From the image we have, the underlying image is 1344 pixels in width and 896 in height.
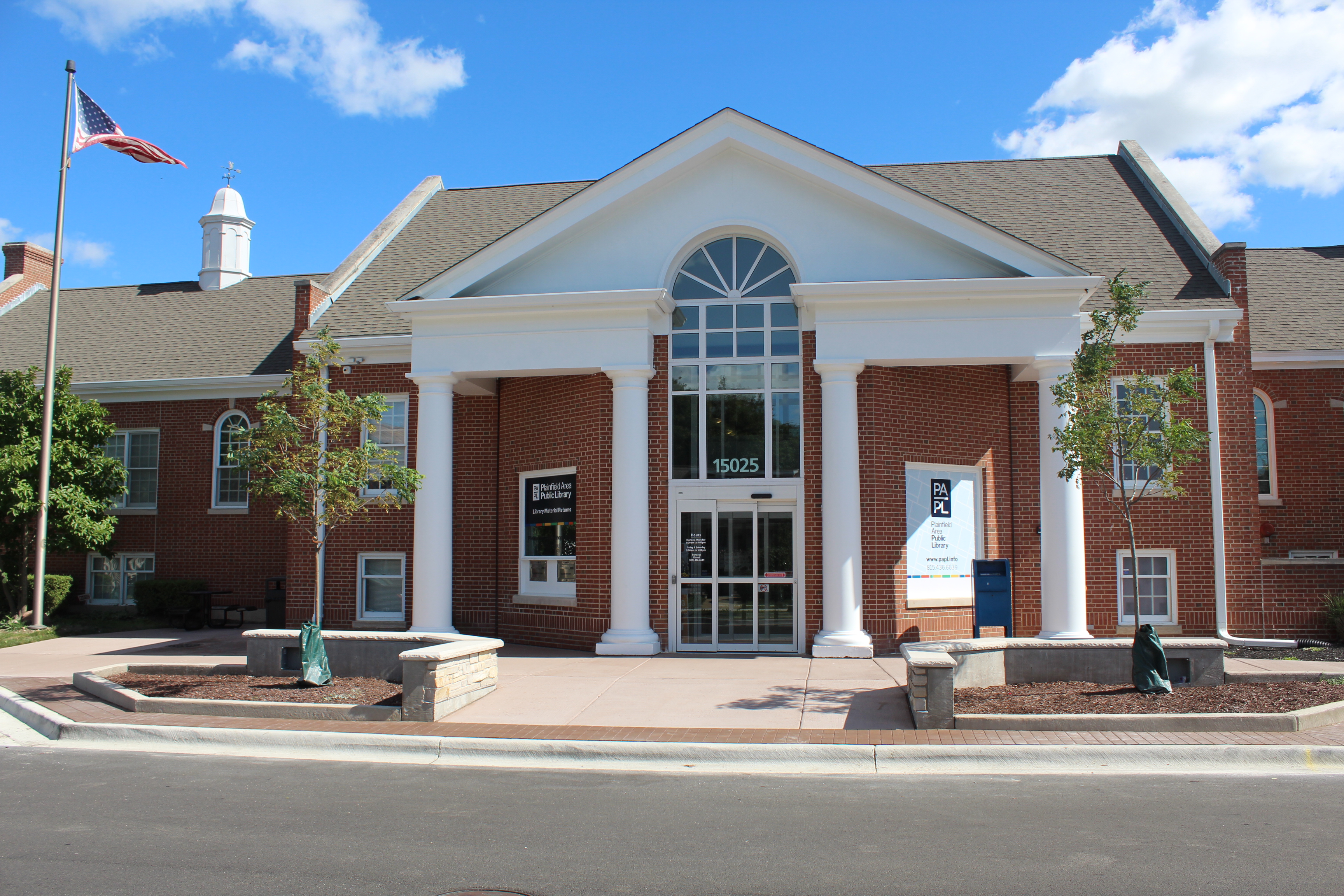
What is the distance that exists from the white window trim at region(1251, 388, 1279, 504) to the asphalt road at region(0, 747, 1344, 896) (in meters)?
11.6

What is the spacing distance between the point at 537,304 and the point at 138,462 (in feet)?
40.5

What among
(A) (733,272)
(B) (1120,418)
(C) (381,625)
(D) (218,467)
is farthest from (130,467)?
(B) (1120,418)

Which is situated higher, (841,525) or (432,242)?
(432,242)

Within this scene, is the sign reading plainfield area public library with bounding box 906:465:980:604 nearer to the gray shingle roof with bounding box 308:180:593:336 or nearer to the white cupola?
the gray shingle roof with bounding box 308:180:593:336

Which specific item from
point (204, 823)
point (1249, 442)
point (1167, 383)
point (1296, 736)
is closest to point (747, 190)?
point (1167, 383)

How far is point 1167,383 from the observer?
36.0 feet

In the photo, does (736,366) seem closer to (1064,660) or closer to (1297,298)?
(1064,660)

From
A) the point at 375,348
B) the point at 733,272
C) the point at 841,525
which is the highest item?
→ the point at 733,272

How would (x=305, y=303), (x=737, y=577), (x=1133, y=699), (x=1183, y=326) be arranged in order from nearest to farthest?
(x=1133, y=699) < (x=737, y=577) < (x=1183, y=326) < (x=305, y=303)

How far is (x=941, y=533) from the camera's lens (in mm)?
15016

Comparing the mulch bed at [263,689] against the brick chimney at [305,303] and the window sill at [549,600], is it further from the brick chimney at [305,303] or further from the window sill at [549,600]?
the brick chimney at [305,303]

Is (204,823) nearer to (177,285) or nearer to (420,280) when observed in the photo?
(420,280)

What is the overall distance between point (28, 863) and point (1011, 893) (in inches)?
226

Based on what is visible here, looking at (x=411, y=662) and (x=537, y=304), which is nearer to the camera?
(x=411, y=662)
